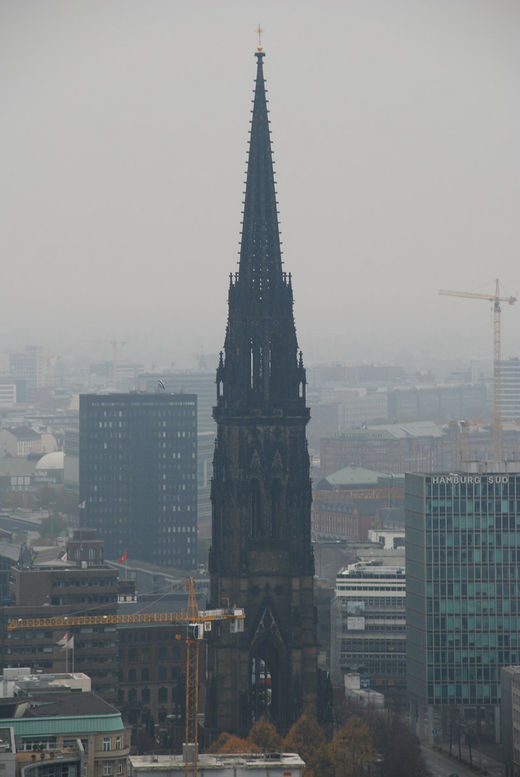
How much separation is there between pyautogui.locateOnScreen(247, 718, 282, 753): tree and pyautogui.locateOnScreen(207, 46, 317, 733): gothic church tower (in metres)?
2.02

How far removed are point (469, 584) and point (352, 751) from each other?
120ft

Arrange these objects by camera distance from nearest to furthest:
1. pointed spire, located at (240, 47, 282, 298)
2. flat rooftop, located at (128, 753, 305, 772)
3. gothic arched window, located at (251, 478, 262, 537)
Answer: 1. flat rooftop, located at (128, 753, 305, 772)
2. gothic arched window, located at (251, 478, 262, 537)
3. pointed spire, located at (240, 47, 282, 298)

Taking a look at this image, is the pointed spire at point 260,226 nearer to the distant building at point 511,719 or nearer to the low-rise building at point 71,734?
the low-rise building at point 71,734

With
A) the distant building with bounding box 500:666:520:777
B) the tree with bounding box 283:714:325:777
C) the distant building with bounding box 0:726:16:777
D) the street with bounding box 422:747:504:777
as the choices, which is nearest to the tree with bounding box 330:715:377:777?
the tree with bounding box 283:714:325:777

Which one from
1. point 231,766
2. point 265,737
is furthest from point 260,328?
point 231,766

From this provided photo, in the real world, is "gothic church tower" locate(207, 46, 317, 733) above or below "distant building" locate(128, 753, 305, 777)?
above

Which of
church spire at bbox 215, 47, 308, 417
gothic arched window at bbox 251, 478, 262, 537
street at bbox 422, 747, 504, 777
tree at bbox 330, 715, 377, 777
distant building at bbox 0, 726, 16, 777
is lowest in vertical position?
street at bbox 422, 747, 504, 777

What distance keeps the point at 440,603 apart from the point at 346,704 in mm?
11409

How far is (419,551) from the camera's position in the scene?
7475 inches

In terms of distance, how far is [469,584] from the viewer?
187500mm

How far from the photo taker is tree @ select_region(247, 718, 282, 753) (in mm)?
145450

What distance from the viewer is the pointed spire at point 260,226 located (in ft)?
509

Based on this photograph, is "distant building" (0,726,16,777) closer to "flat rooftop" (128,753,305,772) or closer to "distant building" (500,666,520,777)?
"flat rooftop" (128,753,305,772)

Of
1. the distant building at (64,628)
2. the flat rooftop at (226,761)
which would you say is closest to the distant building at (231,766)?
the flat rooftop at (226,761)
